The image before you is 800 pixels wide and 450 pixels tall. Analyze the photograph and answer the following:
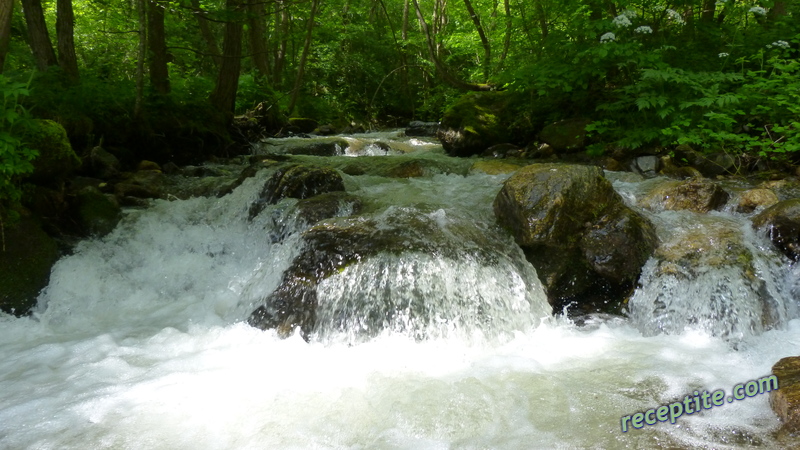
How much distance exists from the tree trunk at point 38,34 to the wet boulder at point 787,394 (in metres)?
9.36

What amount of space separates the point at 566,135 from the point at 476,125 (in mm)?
1762

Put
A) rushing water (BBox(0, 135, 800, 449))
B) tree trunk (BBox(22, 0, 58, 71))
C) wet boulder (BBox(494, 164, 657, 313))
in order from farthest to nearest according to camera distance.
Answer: tree trunk (BBox(22, 0, 58, 71)), wet boulder (BBox(494, 164, 657, 313)), rushing water (BBox(0, 135, 800, 449))

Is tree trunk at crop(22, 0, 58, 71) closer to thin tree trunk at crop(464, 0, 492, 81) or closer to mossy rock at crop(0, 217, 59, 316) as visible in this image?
mossy rock at crop(0, 217, 59, 316)

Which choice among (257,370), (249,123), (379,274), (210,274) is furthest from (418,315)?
(249,123)

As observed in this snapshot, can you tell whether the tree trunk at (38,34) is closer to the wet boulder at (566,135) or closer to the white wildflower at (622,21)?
the wet boulder at (566,135)

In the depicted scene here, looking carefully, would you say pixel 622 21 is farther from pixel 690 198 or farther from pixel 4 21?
pixel 4 21

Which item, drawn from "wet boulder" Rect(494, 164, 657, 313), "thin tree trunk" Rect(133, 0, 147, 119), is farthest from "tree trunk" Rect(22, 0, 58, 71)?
"wet boulder" Rect(494, 164, 657, 313)

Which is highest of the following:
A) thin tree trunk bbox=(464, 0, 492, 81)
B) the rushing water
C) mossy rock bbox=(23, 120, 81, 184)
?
thin tree trunk bbox=(464, 0, 492, 81)

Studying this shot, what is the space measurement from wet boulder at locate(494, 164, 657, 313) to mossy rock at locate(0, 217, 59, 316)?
15.0 feet

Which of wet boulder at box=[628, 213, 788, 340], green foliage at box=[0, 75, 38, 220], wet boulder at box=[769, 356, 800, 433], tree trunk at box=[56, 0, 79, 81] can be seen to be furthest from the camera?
tree trunk at box=[56, 0, 79, 81]

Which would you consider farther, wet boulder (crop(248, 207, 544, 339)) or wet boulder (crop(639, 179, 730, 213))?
wet boulder (crop(639, 179, 730, 213))

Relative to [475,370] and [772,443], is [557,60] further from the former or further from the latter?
[772,443]

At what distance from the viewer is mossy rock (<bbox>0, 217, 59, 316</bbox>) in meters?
4.59

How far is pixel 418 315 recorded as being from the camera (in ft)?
13.2
